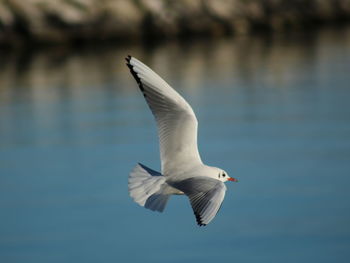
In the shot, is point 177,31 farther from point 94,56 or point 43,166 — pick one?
point 43,166

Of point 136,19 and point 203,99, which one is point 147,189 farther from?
point 136,19

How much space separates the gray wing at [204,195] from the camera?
3967 millimetres

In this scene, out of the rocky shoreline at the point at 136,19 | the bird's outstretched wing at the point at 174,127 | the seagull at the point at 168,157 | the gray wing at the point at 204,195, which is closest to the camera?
the gray wing at the point at 204,195

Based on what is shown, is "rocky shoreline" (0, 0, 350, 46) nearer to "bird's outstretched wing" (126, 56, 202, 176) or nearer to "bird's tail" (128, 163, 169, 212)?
"bird's outstretched wing" (126, 56, 202, 176)

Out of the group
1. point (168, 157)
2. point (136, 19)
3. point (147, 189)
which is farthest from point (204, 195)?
point (136, 19)

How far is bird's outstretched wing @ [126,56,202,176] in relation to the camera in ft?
15.7

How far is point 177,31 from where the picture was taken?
683 inches

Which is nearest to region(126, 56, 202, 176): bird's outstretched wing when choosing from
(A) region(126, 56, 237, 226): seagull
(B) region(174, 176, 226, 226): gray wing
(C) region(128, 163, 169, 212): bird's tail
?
(A) region(126, 56, 237, 226): seagull

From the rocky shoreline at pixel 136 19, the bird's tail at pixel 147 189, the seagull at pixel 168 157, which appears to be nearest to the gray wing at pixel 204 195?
the seagull at pixel 168 157

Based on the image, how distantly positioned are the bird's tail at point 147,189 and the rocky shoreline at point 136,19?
454 inches

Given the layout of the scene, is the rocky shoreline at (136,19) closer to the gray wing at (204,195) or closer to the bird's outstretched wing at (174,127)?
the bird's outstretched wing at (174,127)

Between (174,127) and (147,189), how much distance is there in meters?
0.43

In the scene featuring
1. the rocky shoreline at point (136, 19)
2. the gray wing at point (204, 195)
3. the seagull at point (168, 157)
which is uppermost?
the rocky shoreline at point (136, 19)

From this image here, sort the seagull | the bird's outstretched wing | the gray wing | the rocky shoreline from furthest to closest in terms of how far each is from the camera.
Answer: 1. the rocky shoreline
2. the bird's outstretched wing
3. the seagull
4. the gray wing
